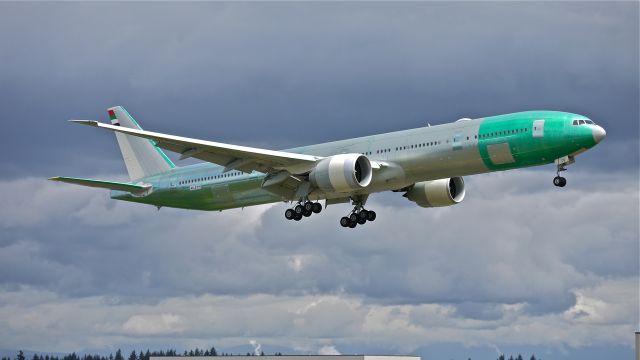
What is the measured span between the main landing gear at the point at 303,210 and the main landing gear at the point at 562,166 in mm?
17628

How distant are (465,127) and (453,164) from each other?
8.23 ft

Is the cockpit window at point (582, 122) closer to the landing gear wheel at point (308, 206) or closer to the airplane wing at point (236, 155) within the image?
the airplane wing at point (236, 155)

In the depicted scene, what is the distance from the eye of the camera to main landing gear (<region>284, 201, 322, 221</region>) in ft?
289

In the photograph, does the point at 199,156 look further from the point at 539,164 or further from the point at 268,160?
the point at 539,164

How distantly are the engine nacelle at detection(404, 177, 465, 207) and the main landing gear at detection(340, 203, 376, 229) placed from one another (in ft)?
11.9

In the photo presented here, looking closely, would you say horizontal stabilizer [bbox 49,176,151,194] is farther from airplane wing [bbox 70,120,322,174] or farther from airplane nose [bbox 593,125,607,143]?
airplane nose [bbox 593,125,607,143]

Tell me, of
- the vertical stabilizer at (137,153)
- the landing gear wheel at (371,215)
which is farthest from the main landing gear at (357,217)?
the vertical stabilizer at (137,153)

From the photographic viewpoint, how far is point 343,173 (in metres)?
82.5

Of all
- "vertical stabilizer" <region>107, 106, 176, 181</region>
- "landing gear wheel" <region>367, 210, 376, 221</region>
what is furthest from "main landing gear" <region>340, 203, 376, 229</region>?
"vertical stabilizer" <region>107, 106, 176, 181</region>

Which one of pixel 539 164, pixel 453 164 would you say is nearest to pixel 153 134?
A: pixel 453 164

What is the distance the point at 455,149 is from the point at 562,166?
6.82m

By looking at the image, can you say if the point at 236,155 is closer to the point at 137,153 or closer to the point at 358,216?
the point at 358,216

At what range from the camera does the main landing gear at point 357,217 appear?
3617 inches

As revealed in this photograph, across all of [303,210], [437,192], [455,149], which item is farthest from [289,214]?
[455,149]
